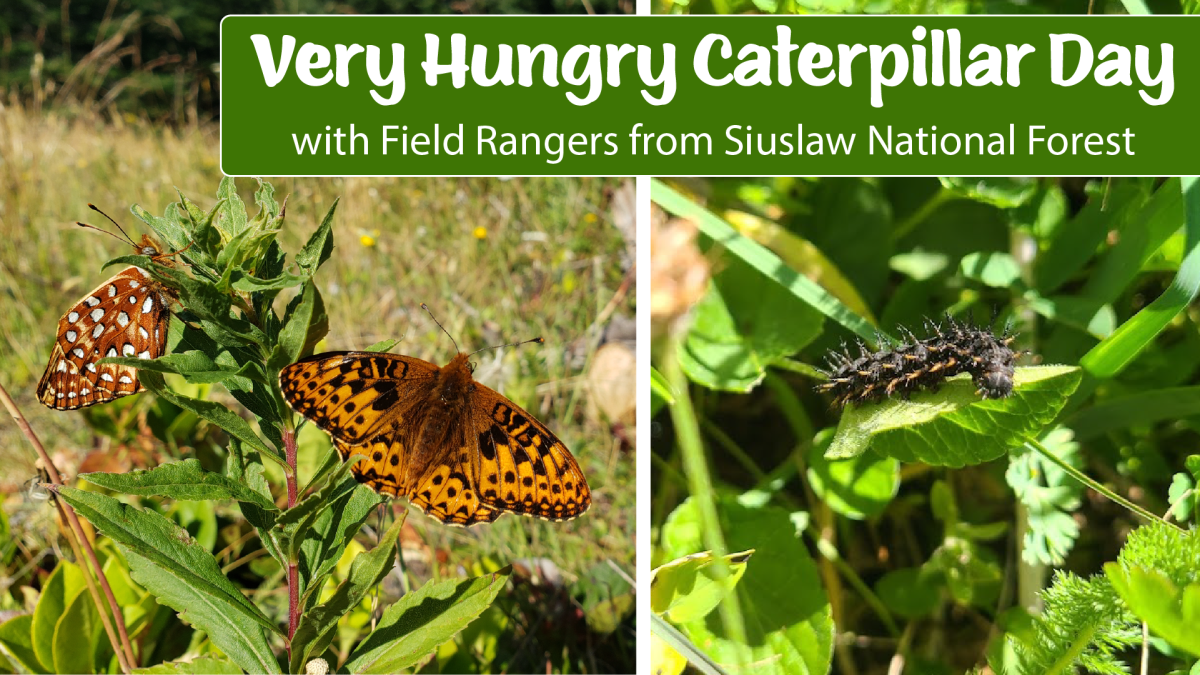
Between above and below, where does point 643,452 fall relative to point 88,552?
above

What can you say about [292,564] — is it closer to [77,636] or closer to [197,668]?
[197,668]

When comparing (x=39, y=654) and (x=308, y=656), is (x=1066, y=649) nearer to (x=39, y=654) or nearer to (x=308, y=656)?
(x=308, y=656)

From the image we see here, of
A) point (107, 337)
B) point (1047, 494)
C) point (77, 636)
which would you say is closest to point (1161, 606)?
point (1047, 494)

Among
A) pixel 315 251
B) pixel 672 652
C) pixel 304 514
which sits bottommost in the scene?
pixel 672 652

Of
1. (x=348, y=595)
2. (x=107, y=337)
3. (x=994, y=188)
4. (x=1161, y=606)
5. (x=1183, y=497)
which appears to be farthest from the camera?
(x=994, y=188)

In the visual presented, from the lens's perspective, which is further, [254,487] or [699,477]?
[699,477]

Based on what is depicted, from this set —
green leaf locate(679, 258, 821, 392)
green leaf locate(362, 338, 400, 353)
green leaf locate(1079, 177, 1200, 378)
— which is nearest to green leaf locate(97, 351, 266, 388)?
green leaf locate(362, 338, 400, 353)

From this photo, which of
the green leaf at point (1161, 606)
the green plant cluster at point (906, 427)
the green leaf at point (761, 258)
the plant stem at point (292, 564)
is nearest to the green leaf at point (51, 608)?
the plant stem at point (292, 564)
